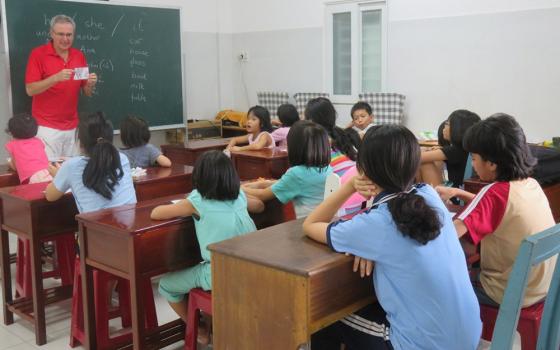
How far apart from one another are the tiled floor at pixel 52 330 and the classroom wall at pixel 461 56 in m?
3.09

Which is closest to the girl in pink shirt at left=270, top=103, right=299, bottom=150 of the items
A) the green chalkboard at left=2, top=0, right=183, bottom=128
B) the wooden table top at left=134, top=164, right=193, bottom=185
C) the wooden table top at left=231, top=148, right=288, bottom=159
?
the wooden table top at left=231, top=148, right=288, bottom=159

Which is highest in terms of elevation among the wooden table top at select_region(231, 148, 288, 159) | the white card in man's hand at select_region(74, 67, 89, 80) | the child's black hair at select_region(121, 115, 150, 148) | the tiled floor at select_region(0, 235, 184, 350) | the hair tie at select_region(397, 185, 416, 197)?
the white card in man's hand at select_region(74, 67, 89, 80)

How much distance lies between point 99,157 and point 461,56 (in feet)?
13.0

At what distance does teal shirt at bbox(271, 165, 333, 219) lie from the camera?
2773 millimetres

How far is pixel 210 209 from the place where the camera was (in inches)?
94.7

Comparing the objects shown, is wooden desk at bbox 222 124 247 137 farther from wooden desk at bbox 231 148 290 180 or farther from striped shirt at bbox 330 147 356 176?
striped shirt at bbox 330 147 356 176

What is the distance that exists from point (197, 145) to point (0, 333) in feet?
8.27

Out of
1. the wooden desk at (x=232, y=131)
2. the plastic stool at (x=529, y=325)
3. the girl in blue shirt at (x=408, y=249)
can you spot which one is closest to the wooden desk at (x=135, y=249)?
the girl in blue shirt at (x=408, y=249)

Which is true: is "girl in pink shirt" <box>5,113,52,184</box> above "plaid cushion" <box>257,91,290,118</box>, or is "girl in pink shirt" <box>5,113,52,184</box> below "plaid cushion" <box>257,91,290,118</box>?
below

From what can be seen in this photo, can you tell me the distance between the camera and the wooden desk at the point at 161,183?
3.41 m

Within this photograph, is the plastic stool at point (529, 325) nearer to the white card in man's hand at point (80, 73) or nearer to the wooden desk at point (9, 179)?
the wooden desk at point (9, 179)

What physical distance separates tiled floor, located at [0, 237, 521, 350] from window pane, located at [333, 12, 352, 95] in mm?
3849

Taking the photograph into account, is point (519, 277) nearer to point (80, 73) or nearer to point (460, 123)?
point (460, 123)

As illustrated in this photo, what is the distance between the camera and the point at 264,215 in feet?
9.53
